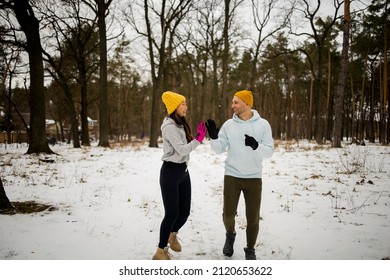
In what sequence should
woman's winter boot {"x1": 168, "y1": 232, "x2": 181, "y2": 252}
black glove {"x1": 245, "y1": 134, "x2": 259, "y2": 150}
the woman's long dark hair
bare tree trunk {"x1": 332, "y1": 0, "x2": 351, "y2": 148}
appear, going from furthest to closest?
bare tree trunk {"x1": 332, "y1": 0, "x2": 351, "y2": 148} → woman's winter boot {"x1": 168, "y1": 232, "x2": 181, "y2": 252} → the woman's long dark hair → black glove {"x1": 245, "y1": 134, "x2": 259, "y2": 150}

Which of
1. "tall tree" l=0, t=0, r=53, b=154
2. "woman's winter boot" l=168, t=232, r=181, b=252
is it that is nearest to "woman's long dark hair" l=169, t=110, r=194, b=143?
"woman's winter boot" l=168, t=232, r=181, b=252

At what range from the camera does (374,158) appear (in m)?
8.49

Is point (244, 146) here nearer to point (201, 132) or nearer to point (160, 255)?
point (201, 132)

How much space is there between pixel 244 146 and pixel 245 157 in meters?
0.13

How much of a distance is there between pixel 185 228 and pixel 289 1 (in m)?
16.4

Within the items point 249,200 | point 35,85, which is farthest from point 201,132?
point 35,85

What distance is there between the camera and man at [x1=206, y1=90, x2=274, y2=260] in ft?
9.77

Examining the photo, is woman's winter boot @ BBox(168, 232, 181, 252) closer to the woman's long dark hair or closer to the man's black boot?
the man's black boot

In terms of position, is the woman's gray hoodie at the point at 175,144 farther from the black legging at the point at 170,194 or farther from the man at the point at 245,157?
the man at the point at 245,157

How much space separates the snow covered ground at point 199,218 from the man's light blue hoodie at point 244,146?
112 centimetres

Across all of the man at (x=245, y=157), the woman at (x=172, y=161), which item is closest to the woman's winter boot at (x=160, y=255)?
the woman at (x=172, y=161)
